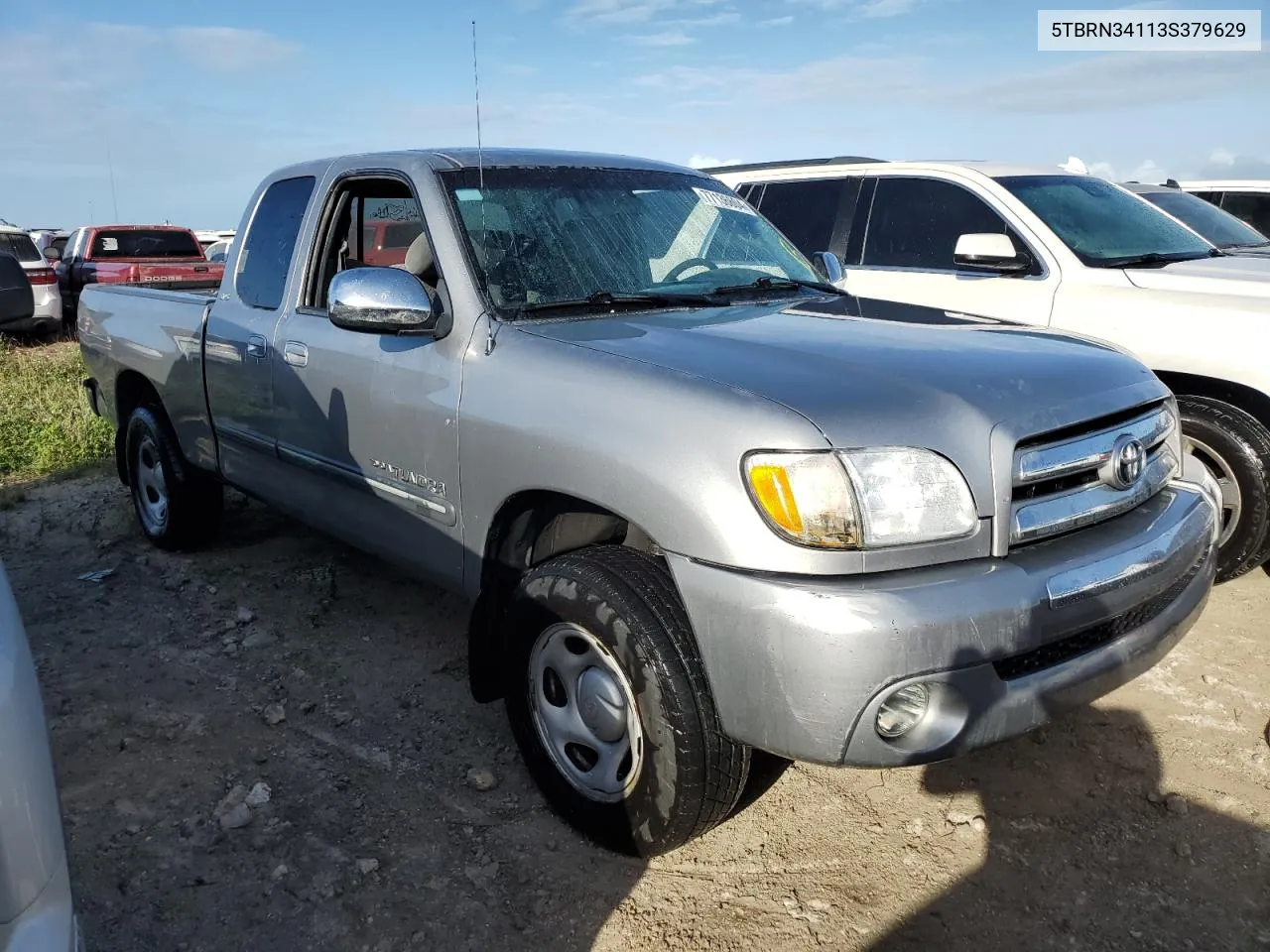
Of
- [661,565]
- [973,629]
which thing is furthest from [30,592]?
[973,629]

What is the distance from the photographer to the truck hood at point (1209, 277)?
432 centimetres

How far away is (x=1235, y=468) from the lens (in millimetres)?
4250

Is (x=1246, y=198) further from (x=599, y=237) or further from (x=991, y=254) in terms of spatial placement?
(x=599, y=237)

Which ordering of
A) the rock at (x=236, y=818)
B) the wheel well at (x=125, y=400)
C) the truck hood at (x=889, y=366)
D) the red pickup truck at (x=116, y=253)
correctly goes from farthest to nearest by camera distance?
the red pickup truck at (x=116, y=253) → the wheel well at (x=125, y=400) → the rock at (x=236, y=818) → the truck hood at (x=889, y=366)

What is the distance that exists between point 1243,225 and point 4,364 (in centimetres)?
1145

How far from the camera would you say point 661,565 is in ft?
8.46

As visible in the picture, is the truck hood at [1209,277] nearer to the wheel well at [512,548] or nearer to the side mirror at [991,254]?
the side mirror at [991,254]

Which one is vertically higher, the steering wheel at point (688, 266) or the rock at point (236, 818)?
the steering wheel at point (688, 266)

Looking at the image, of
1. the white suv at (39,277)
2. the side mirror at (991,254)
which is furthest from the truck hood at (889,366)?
the white suv at (39,277)

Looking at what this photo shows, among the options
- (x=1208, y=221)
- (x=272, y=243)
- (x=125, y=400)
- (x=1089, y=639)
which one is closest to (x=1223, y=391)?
(x=1089, y=639)

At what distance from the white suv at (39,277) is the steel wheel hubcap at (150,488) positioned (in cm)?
839

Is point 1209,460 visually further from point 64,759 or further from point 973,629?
point 64,759

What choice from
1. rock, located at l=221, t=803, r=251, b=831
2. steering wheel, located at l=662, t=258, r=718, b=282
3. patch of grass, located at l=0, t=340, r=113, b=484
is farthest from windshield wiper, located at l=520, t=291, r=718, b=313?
patch of grass, located at l=0, t=340, r=113, b=484

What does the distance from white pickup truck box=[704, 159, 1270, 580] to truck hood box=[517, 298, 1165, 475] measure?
69 cm
